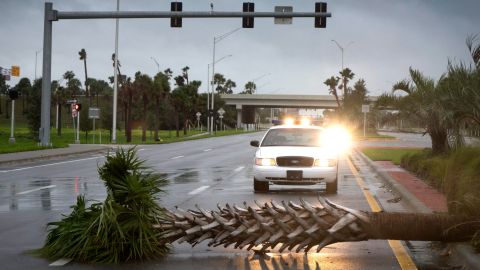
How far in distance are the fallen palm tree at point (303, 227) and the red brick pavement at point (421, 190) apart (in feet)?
9.43

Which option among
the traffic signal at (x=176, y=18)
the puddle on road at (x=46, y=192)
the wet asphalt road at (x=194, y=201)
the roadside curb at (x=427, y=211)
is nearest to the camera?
the roadside curb at (x=427, y=211)

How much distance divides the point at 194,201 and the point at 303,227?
6184 mm

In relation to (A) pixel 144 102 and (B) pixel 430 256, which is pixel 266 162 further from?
(A) pixel 144 102

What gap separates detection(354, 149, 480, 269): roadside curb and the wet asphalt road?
9.1 inches

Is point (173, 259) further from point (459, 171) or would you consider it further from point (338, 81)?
point (338, 81)

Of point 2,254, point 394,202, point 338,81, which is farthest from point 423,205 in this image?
point 338,81

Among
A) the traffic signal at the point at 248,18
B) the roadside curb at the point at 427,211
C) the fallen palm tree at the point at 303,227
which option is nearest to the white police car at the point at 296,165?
the roadside curb at the point at 427,211

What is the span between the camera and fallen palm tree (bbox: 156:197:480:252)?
23.5ft

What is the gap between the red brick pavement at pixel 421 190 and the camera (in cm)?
1131

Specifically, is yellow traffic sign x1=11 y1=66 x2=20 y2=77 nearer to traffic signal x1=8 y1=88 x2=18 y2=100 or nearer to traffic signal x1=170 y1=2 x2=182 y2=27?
traffic signal x1=8 y1=88 x2=18 y2=100

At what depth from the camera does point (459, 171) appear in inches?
316

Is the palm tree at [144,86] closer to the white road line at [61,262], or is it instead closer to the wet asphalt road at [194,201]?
the wet asphalt road at [194,201]

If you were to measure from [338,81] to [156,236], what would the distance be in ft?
333

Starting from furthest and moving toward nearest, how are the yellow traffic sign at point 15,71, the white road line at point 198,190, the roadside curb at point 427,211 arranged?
the yellow traffic sign at point 15,71, the white road line at point 198,190, the roadside curb at point 427,211
